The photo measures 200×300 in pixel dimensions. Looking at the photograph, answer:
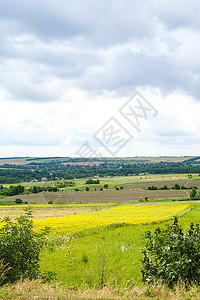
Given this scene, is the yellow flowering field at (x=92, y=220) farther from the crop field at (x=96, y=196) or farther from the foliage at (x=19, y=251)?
the crop field at (x=96, y=196)

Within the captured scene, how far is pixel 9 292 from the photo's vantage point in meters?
8.22

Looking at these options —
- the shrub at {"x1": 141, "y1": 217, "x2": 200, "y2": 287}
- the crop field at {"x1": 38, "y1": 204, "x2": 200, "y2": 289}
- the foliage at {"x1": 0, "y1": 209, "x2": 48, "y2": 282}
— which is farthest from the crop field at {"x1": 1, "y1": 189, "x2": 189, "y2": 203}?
the shrub at {"x1": 141, "y1": 217, "x2": 200, "y2": 287}

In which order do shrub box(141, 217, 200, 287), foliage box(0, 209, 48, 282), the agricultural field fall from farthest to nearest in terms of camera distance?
the agricultural field < foliage box(0, 209, 48, 282) < shrub box(141, 217, 200, 287)

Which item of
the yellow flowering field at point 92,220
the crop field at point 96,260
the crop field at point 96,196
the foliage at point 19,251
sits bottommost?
the crop field at point 96,196

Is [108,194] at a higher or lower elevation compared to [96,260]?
lower

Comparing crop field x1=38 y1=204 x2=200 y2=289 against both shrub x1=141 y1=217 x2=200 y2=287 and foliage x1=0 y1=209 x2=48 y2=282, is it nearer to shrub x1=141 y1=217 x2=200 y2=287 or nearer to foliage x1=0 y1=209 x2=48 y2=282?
shrub x1=141 y1=217 x2=200 y2=287

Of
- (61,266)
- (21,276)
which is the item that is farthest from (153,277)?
(61,266)

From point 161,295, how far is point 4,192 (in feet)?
401

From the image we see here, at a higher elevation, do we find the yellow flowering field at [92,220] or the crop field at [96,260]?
the crop field at [96,260]

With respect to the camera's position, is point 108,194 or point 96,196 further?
point 108,194

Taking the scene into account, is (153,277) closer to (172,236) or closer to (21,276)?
(172,236)

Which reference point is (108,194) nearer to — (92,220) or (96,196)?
(96,196)

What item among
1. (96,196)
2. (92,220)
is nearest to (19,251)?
(92,220)

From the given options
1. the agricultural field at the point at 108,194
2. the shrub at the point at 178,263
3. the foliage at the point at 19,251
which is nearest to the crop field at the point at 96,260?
the shrub at the point at 178,263
